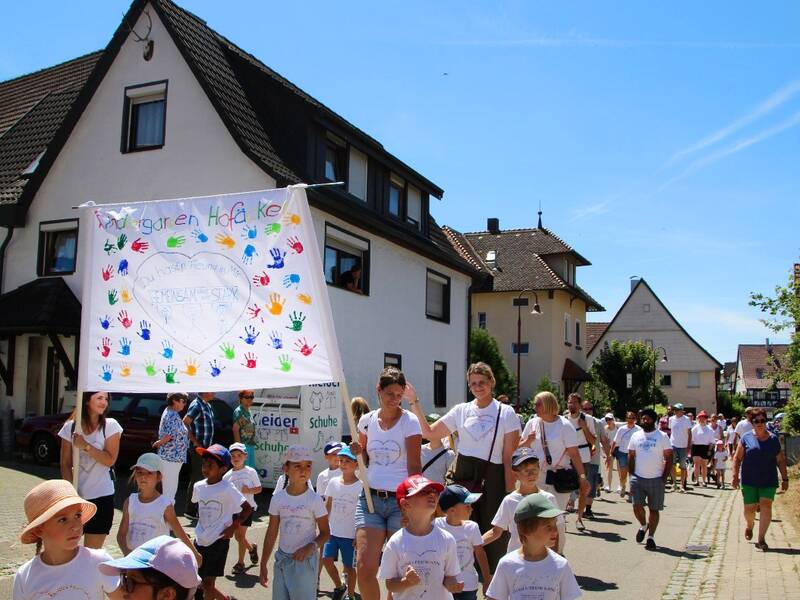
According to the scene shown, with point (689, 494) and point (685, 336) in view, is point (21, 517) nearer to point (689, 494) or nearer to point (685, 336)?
point (689, 494)

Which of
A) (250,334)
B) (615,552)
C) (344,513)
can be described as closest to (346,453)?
(344,513)

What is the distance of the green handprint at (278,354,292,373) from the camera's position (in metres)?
5.28

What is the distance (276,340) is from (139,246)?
3.97ft

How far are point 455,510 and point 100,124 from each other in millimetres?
16274

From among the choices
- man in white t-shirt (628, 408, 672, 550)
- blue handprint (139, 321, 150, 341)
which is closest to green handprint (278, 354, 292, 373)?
blue handprint (139, 321, 150, 341)

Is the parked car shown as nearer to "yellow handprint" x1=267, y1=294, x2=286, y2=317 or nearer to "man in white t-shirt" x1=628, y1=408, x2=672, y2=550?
"man in white t-shirt" x1=628, y1=408, x2=672, y2=550

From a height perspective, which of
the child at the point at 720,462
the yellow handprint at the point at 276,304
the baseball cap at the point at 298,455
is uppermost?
the yellow handprint at the point at 276,304

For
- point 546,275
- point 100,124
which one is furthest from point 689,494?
point 546,275

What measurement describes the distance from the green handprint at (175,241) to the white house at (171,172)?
10.8 m

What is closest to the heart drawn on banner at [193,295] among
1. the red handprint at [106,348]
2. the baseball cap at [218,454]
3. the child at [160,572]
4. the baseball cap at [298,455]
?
the red handprint at [106,348]

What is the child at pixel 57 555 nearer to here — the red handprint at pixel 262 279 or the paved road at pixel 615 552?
the red handprint at pixel 262 279

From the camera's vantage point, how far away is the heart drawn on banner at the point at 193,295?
5.35 m

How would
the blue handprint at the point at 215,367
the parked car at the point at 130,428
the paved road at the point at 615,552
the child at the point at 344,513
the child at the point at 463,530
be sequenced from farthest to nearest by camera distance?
1. the parked car at the point at 130,428
2. the paved road at the point at 615,552
3. the child at the point at 344,513
4. the blue handprint at the point at 215,367
5. the child at the point at 463,530

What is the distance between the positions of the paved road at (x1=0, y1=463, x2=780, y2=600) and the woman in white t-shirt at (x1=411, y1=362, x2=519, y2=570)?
2310mm
